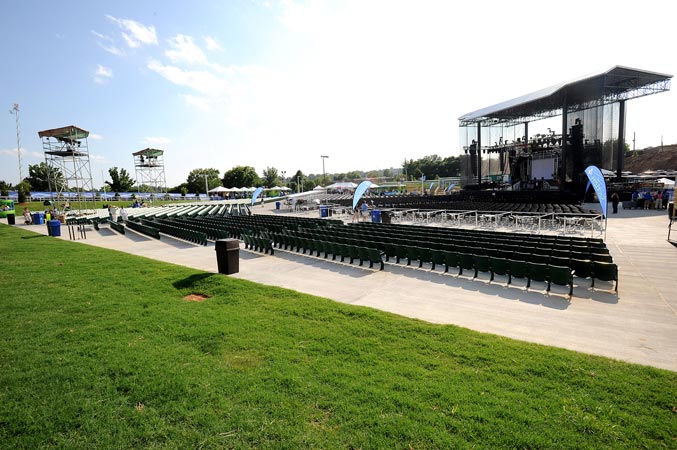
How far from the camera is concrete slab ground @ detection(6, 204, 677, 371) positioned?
592cm

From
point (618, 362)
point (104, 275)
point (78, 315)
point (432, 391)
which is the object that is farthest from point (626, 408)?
point (104, 275)

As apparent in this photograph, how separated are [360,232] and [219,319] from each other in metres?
10.2

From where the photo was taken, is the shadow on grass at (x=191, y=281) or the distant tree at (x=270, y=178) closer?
the shadow on grass at (x=191, y=281)

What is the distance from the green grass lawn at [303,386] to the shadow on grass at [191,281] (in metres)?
2.22

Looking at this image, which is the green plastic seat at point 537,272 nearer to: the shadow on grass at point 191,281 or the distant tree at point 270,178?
the shadow on grass at point 191,281

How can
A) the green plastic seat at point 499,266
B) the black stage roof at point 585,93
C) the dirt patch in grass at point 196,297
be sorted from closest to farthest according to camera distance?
1. the dirt patch in grass at point 196,297
2. the green plastic seat at point 499,266
3. the black stage roof at point 585,93

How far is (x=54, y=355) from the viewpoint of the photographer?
17.7 ft

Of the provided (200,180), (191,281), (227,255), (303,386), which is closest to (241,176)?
(200,180)

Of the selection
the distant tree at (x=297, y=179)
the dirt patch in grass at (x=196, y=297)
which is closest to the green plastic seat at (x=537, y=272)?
the dirt patch in grass at (x=196, y=297)

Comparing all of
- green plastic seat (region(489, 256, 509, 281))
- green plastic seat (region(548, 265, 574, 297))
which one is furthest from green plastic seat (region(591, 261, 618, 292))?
green plastic seat (region(489, 256, 509, 281))

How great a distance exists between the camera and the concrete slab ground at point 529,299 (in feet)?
19.4

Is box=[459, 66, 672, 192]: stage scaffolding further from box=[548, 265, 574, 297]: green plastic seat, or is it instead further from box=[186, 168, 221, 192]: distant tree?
box=[186, 168, 221, 192]: distant tree

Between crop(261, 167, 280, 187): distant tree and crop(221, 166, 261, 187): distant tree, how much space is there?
17.2 metres

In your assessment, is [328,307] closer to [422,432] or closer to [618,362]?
[422,432]
